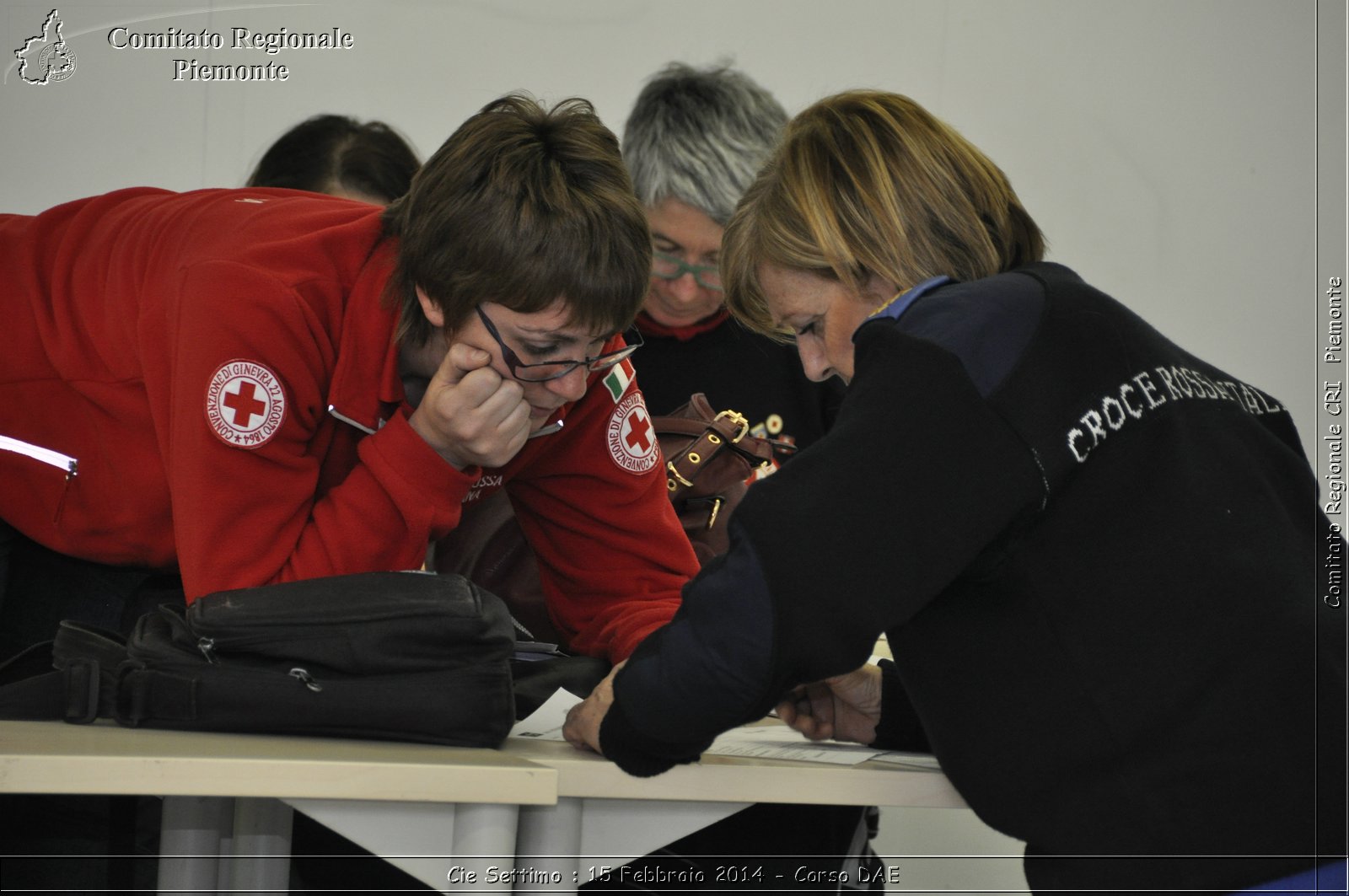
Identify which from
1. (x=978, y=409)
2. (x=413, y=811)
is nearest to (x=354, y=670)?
(x=413, y=811)

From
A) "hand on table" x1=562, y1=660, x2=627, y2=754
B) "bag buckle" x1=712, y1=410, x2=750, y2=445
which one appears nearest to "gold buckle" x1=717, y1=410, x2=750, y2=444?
"bag buckle" x1=712, y1=410, x2=750, y2=445

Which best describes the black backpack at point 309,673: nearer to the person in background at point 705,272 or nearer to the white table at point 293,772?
the white table at point 293,772

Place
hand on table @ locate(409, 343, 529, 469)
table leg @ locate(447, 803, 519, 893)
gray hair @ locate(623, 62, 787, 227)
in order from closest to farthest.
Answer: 1. table leg @ locate(447, 803, 519, 893)
2. hand on table @ locate(409, 343, 529, 469)
3. gray hair @ locate(623, 62, 787, 227)

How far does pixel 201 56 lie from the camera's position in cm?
261

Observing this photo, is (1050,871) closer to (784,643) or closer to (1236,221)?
(784,643)

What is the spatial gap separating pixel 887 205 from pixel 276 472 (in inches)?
25.6

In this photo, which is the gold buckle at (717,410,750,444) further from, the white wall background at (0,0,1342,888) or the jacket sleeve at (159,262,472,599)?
the white wall background at (0,0,1342,888)

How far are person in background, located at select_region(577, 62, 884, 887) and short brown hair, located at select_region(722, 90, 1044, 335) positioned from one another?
0.79 m

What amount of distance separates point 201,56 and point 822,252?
6.32 feet

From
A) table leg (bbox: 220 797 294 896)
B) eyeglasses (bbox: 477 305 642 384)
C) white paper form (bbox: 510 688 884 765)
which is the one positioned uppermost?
eyeglasses (bbox: 477 305 642 384)

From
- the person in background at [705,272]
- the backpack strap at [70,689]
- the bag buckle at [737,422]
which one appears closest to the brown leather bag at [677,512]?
the bag buckle at [737,422]

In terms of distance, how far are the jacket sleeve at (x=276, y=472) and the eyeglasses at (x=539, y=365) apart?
0.12 m

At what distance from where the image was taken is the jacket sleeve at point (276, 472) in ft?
3.97

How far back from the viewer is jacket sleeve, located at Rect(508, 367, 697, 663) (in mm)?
1498
